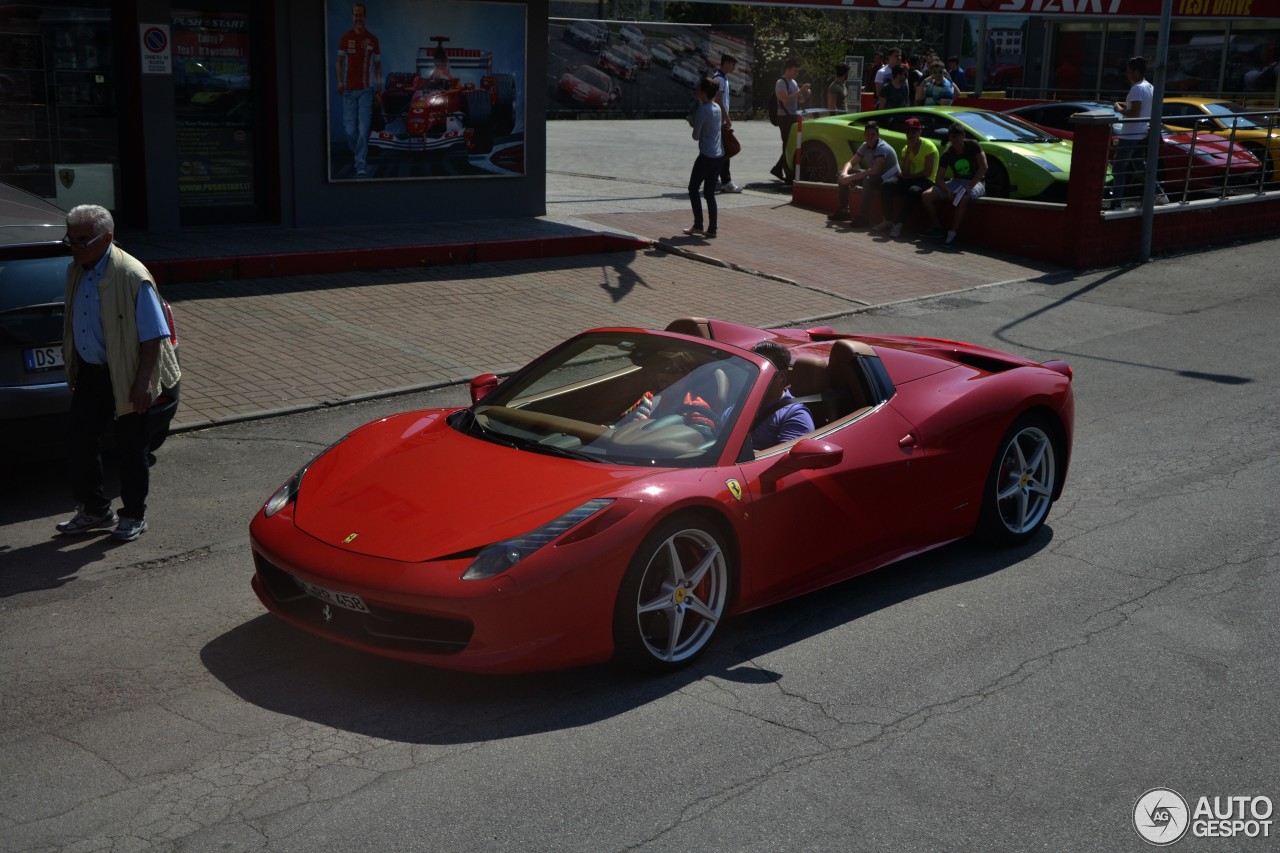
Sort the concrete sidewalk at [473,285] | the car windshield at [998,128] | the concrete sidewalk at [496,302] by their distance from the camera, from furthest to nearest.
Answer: the car windshield at [998,128]
the concrete sidewalk at [473,285]
the concrete sidewalk at [496,302]

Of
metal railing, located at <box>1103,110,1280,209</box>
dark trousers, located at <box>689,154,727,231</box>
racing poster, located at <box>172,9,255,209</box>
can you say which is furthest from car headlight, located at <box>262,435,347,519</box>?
metal railing, located at <box>1103,110,1280,209</box>

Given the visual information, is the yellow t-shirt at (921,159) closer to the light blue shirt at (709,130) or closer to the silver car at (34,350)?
the light blue shirt at (709,130)

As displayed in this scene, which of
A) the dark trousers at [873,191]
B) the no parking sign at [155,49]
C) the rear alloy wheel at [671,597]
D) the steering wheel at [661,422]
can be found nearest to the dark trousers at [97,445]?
the steering wheel at [661,422]

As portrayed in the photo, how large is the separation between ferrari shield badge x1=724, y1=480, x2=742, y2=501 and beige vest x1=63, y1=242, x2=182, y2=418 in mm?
3074

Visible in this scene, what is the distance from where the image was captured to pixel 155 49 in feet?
44.4

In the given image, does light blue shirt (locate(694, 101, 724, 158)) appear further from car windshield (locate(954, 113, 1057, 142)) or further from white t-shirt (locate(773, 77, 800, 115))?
white t-shirt (locate(773, 77, 800, 115))

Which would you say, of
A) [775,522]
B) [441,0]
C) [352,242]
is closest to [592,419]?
[775,522]

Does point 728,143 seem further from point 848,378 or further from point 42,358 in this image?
point 42,358

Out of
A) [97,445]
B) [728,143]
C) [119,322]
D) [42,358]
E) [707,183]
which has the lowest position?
[97,445]

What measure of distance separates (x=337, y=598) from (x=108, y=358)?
2.40 m

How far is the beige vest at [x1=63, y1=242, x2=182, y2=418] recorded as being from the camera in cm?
657

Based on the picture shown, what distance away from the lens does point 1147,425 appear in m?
9.57

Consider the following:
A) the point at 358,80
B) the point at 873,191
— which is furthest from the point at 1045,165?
the point at 358,80

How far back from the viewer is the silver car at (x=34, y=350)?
6.97 metres
